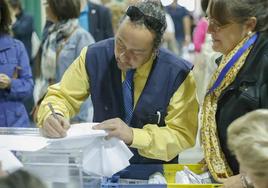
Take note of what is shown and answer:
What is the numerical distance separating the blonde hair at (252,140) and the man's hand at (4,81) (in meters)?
2.09

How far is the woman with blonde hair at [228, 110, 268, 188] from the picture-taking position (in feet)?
5.56

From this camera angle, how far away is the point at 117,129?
7.41 ft

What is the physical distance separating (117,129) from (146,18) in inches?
18.0

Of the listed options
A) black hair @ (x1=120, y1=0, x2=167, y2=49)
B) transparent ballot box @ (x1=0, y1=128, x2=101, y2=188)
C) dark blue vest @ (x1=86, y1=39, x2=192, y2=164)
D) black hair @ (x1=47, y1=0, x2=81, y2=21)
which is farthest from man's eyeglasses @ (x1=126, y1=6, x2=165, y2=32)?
black hair @ (x1=47, y1=0, x2=81, y2=21)

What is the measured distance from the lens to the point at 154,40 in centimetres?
241

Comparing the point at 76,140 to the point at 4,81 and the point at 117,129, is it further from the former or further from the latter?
the point at 4,81

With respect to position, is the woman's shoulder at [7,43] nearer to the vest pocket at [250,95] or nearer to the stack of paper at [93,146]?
the stack of paper at [93,146]

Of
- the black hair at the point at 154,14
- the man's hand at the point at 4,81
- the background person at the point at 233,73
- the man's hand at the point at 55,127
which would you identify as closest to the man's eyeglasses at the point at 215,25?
the background person at the point at 233,73

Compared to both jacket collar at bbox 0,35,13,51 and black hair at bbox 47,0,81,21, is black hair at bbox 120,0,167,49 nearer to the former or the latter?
jacket collar at bbox 0,35,13,51

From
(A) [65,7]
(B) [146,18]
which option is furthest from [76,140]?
(A) [65,7]

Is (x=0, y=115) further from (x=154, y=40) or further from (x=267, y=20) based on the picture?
(x=267, y=20)

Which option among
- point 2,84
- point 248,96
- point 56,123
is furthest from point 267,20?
point 2,84

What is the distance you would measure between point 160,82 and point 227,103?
14.4 inches

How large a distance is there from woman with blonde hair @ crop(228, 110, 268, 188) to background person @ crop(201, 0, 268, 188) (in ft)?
1.24
